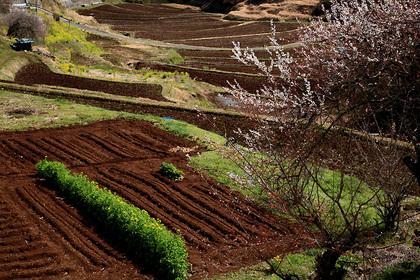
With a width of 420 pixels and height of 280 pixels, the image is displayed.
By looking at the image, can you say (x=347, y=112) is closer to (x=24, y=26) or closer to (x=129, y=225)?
(x=129, y=225)

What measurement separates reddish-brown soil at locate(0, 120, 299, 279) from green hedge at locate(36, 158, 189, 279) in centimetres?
30

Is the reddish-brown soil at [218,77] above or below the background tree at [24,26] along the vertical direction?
below

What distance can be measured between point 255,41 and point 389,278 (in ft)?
172

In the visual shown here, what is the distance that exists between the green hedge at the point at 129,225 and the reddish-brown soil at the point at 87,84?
40.6ft

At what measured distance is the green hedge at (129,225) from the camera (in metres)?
9.02

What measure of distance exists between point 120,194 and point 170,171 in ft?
6.57

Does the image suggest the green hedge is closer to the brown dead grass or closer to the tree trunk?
the tree trunk

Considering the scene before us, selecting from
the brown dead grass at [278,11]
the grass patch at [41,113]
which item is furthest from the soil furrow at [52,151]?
the brown dead grass at [278,11]

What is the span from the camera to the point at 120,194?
39.6 ft

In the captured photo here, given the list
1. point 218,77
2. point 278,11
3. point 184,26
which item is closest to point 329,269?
point 218,77

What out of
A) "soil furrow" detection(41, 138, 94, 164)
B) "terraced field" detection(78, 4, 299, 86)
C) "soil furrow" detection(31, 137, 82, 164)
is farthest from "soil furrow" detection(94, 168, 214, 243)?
"terraced field" detection(78, 4, 299, 86)

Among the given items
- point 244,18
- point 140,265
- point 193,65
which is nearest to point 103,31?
point 193,65

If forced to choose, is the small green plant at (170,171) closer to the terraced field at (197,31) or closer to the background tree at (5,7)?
the terraced field at (197,31)

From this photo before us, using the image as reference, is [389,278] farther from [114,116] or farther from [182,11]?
[182,11]
